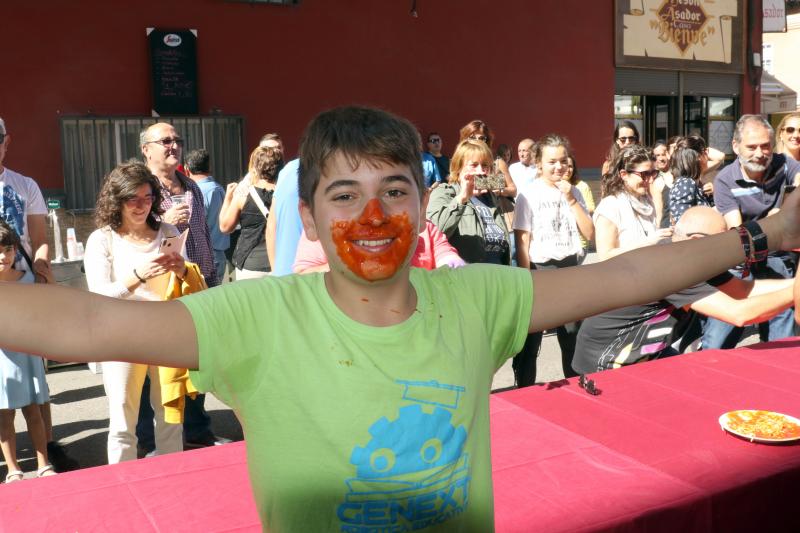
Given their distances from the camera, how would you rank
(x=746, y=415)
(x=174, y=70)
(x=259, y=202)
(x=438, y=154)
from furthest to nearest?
(x=438, y=154) → (x=174, y=70) → (x=259, y=202) → (x=746, y=415)

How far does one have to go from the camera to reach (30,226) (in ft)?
15.0

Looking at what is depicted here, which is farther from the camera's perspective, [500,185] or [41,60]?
[41,60]

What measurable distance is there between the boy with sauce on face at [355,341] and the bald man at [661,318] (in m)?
1.96

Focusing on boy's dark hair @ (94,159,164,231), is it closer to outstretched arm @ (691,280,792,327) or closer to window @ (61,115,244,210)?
outstretched arm @ (691,280,792,327)

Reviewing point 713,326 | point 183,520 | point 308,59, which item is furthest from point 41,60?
point 183,520

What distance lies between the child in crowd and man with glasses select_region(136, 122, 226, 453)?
51cm

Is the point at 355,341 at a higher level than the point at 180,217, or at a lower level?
lower

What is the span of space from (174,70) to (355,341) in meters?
8.25

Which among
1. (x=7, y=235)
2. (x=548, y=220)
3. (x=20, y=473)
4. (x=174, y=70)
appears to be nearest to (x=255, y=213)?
(x=7, y=235)

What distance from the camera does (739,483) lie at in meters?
2.14

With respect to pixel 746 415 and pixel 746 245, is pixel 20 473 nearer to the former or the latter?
pixel 746 415

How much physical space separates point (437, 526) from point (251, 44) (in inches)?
350

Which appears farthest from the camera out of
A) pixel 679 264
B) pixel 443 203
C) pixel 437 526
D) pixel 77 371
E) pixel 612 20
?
pixel 612 20

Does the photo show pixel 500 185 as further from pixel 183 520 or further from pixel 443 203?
pixel 183 520
